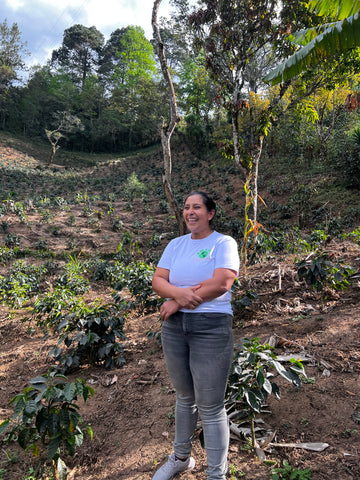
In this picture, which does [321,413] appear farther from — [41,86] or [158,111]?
[41,86]

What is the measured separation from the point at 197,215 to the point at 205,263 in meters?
0.31

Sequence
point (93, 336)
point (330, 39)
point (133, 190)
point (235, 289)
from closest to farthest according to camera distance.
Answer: point (93, 336) → point (330, 39) → point (235, 289) → point (133, 190)

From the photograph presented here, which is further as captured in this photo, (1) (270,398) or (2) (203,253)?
(1) (270,398)

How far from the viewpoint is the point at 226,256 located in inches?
64.2

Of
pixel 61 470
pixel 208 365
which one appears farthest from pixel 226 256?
pixel 61 470

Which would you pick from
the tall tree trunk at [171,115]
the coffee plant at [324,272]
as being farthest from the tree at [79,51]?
the coffee plant at [324,272]

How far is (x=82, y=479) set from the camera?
1.88 metres

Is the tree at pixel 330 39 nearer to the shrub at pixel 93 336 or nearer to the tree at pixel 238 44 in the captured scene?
the tree at pixel 238 44

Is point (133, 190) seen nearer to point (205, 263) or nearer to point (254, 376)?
point (205, 263)

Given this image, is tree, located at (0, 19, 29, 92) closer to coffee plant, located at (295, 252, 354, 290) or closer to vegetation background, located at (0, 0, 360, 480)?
vegetation background, located at (0, 0, 360, 480)

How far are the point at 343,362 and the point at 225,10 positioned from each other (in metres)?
7.81

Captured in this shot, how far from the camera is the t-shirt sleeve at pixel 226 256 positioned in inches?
63.5

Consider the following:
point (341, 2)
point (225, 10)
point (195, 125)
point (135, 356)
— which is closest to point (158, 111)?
point (195, 125)

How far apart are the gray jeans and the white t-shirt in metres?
0.06
